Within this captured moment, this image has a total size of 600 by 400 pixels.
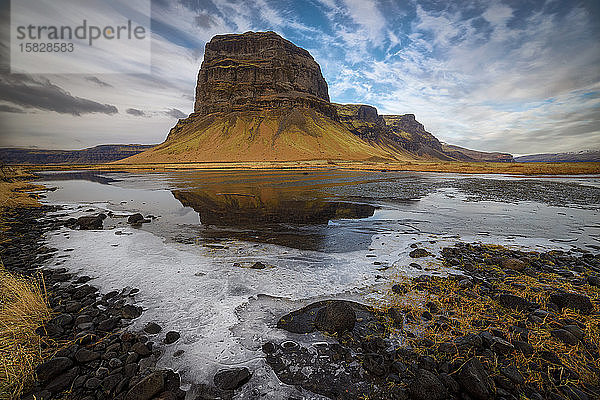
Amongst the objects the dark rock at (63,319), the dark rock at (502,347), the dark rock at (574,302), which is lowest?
the dark rock at (63,319)

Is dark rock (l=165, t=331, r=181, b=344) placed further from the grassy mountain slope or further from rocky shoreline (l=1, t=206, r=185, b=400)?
the grassy mountain slope

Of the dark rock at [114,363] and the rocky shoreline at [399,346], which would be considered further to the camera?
the dark rock at [114,363]

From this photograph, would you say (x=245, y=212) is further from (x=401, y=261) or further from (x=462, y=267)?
(x=462, y=267)

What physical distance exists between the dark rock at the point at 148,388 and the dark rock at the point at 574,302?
25.2 feet

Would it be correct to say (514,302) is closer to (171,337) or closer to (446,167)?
(171,337)

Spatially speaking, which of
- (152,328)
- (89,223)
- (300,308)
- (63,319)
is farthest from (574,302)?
(89,223)

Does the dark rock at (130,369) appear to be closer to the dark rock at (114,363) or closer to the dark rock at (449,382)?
the dark rock at (114,363)

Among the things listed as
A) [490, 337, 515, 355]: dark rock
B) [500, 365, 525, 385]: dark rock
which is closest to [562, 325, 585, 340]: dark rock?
[490, 337, 515, 355]: dark rock

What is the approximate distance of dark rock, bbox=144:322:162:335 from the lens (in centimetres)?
480

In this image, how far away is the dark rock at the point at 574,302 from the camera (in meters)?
5.06

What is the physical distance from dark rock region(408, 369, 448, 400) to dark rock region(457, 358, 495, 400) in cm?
30

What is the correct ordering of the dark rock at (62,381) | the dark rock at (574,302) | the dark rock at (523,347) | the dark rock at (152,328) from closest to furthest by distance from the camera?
the dark rock at (62,381), the dark rock at (523,347), the dark rock at (152,328), the dark rock at (574,302)

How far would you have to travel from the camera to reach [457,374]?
3682 mm

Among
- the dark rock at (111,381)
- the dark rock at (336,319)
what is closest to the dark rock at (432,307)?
the dark rock at (336,319)
